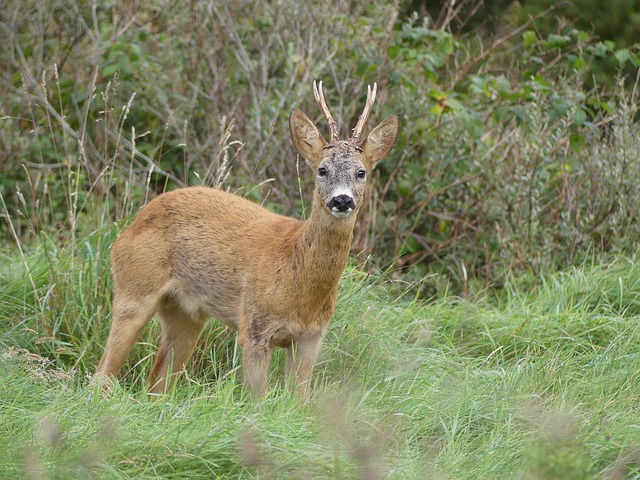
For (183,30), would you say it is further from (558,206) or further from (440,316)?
(440,316)

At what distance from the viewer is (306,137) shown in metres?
5.27

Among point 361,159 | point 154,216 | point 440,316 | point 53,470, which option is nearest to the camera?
point 53,470

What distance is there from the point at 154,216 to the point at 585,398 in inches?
93.8

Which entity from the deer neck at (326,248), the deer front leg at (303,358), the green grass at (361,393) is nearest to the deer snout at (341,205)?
the deer neck at (326,248)

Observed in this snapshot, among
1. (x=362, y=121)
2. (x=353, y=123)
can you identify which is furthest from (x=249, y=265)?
(x=353, y=123)

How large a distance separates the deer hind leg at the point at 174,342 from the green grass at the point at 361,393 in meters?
0.13

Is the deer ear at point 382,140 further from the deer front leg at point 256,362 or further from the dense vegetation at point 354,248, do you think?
the deer front leg at point 256,362

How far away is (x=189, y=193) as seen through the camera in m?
5.63

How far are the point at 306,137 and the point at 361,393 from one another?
1.37m

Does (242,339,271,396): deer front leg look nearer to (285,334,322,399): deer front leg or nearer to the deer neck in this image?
(285,334,322,399): deer front leg

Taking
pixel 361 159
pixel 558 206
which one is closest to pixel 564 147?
pixel 558 206

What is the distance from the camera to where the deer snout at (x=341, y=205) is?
15.6ft

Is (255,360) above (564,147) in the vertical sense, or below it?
below

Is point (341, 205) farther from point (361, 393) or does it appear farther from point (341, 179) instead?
point (361, 393)
